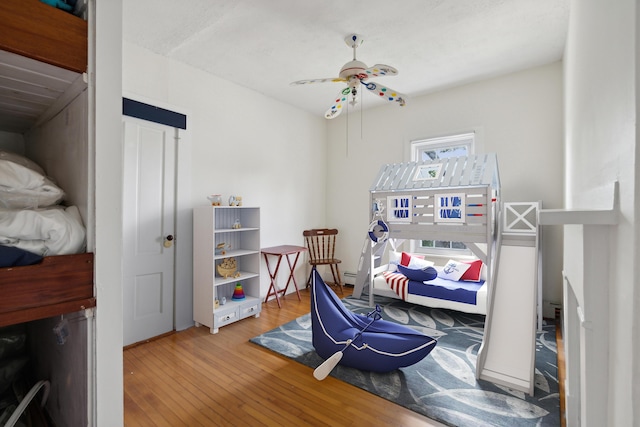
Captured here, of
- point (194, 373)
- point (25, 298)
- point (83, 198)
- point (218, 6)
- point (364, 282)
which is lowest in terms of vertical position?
point (194, 373)

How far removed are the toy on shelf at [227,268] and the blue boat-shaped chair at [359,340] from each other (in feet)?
4.50

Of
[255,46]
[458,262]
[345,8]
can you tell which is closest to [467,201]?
[458,262]

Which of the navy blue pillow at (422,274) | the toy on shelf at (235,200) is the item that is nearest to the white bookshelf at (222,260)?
the toy on shelf at (235,200)

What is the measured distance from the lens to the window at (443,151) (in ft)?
13.4

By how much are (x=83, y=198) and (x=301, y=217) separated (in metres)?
3.83

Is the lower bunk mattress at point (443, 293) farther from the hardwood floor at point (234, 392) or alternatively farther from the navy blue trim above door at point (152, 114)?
the navy blue trim above door at point (152, 114)

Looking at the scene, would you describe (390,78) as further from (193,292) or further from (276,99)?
(193,292)

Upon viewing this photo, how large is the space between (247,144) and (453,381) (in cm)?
347

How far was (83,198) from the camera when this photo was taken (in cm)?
118

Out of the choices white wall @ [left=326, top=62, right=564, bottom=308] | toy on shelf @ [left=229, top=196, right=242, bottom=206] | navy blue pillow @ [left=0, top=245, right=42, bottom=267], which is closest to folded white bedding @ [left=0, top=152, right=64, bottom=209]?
navy blue pillow @ [left=0, top=245, right=42, bottom=267]

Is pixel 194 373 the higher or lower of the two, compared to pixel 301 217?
lower

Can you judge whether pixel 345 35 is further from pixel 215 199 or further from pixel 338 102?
pixel 215 199

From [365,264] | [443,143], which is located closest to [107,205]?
[365,264]

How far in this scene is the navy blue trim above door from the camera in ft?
9.36
